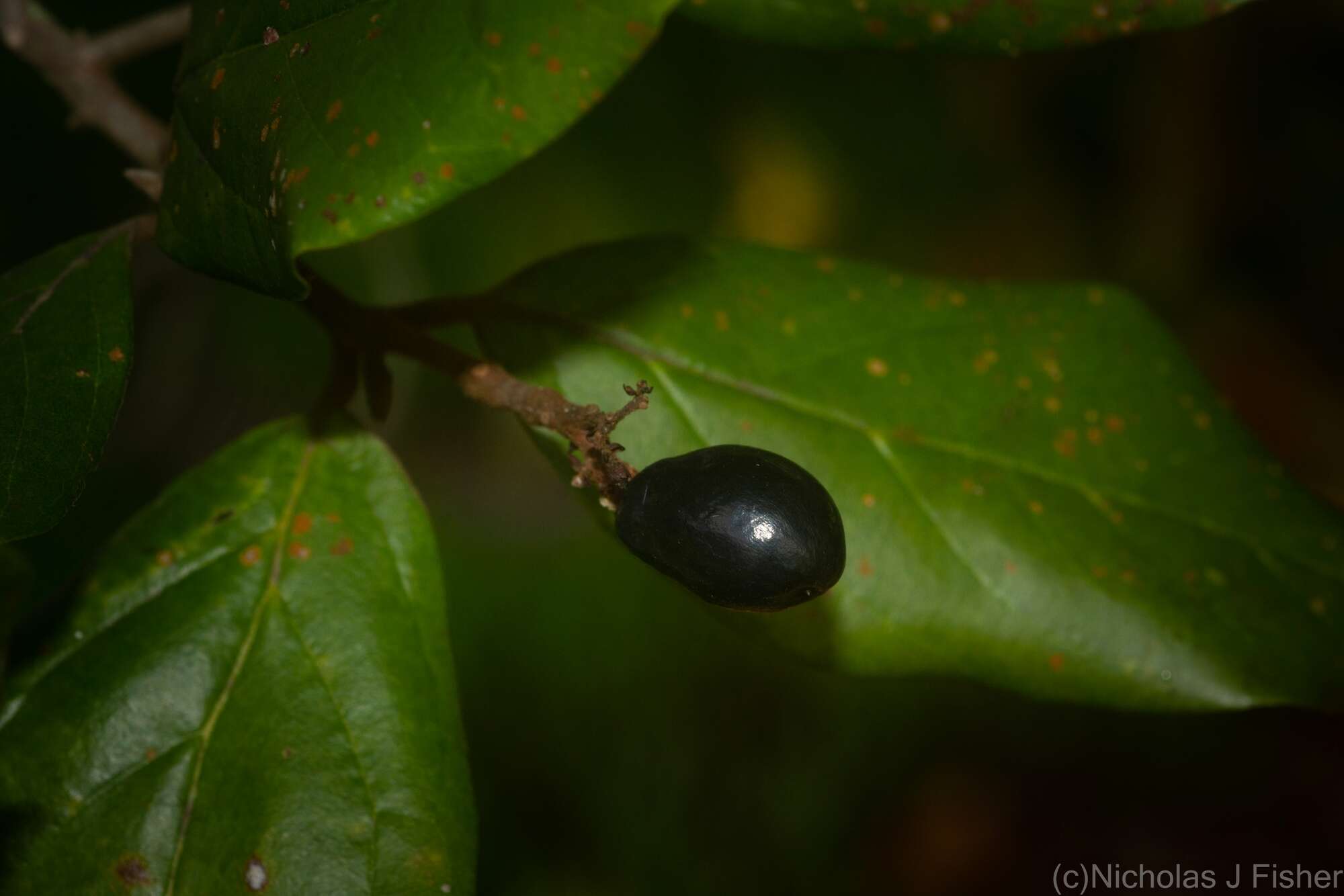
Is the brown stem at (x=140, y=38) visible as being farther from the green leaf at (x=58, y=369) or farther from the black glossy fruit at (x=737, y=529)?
the black glossy fruit at (x=737, y=529)

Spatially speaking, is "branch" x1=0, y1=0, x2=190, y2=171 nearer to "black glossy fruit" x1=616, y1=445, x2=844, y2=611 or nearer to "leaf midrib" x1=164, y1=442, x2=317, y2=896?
"leaf midrib" x1=164, y1=442, x2=317, y2=896

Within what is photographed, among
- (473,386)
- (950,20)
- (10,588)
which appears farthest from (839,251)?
(10,588)

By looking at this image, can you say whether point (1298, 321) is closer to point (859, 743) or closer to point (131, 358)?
point (859, 743)

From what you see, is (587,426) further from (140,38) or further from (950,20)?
(140,38)

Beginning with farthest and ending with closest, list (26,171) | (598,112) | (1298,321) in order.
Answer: (1298,321), (598,112), (26,171)

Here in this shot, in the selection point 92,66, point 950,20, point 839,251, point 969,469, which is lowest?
point 839,251

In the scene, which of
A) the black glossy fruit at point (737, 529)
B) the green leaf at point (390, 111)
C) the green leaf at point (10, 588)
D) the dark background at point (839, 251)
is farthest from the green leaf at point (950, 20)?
the dark background at point (839, 251)

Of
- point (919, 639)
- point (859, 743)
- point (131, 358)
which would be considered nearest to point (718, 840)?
point (859, 743)
